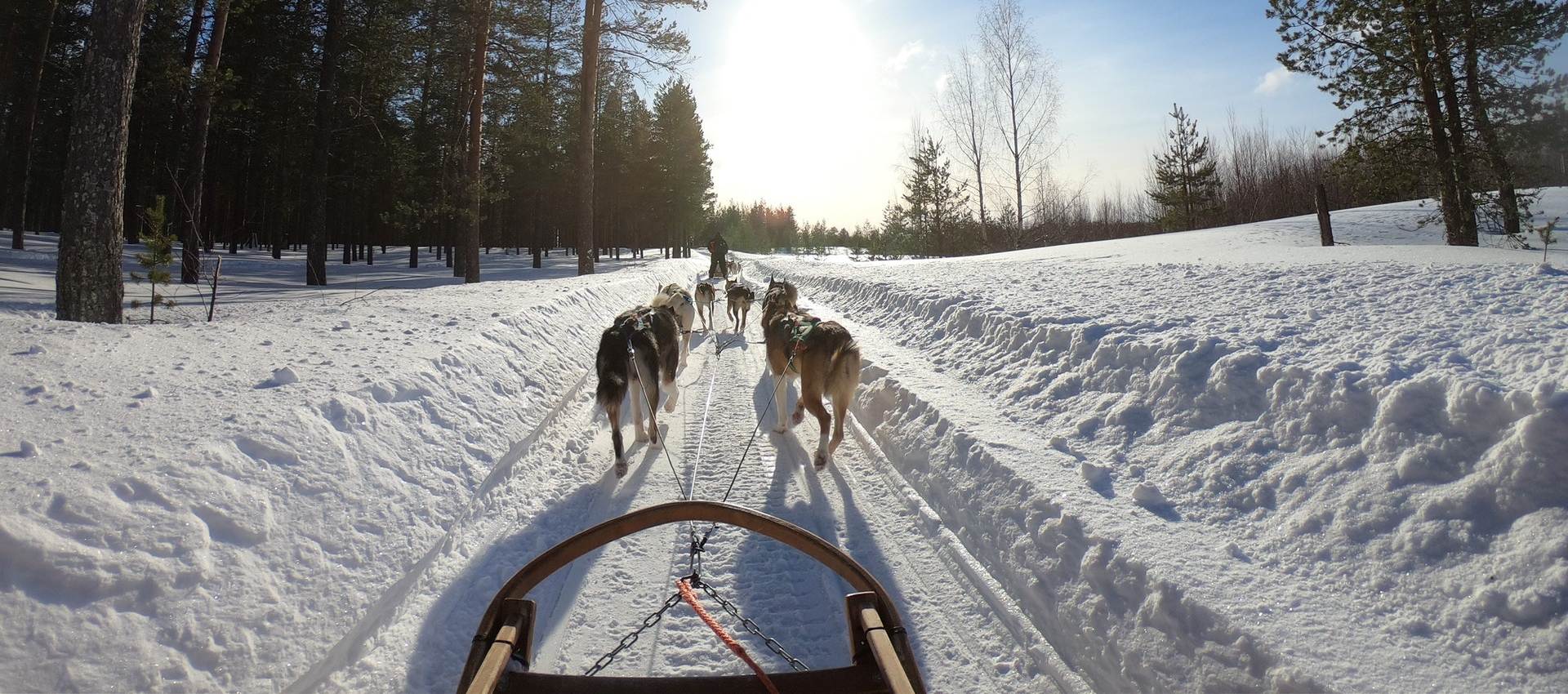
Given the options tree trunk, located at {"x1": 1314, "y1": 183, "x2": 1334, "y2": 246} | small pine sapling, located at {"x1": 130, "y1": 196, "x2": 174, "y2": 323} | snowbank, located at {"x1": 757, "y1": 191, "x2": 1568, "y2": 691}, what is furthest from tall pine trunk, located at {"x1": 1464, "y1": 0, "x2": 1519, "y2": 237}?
small pine sapling, located at {"x1": 130, "y1": 196, "x2": 174, "y2": 323}

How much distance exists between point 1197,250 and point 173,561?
1492 centimetres

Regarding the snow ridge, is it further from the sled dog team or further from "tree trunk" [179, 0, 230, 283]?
"tree trunk" [179, 0, 230, 283]

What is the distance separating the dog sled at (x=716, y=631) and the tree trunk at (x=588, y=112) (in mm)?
16980

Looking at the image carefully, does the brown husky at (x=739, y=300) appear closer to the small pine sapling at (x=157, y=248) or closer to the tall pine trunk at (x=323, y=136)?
the small pine sapling at (x=157, y=248)

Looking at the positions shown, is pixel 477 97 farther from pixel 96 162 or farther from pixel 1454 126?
pixel 1454 126

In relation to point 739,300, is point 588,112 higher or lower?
higher

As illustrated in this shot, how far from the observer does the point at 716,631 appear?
1901mm

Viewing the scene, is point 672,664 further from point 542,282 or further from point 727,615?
point 542,282

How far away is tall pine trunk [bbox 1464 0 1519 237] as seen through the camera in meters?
11.6

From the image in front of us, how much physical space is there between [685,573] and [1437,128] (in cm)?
1712

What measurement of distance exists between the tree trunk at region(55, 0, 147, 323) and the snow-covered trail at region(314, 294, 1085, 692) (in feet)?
16.7

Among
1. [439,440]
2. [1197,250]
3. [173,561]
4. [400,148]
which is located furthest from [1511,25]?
[400,148]

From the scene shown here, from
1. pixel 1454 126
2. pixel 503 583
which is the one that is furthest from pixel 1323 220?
pixel 503 583

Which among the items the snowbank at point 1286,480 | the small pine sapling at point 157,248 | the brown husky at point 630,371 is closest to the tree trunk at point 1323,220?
the snowbank at point 1286,480
